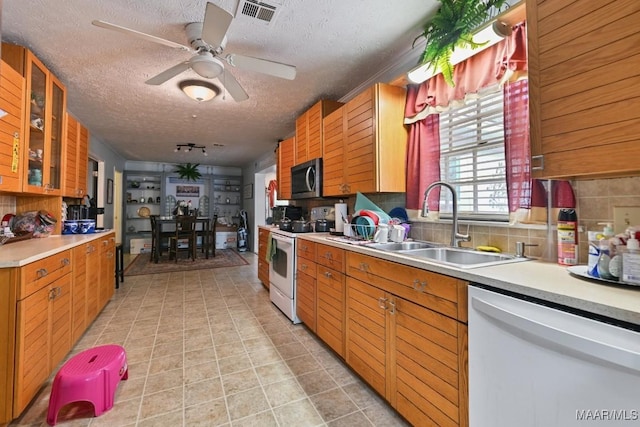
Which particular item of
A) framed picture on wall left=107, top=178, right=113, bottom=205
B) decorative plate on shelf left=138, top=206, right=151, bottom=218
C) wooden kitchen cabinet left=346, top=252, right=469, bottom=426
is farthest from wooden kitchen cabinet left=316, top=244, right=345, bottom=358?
decorative plate on shelf left=138, top=206, right=151, bottom=218

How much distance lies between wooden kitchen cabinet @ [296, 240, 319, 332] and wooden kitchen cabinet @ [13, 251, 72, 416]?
1.71 metres

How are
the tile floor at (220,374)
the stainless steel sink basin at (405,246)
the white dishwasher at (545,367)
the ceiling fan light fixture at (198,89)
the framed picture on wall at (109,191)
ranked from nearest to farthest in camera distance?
the white dishwasher at (545,367) < the tile floor at (220,374) < the stainless steel sink basin at (405,246) < the ceiling fan light fixture at (198,89) < the framed picture on wall at (109,191)

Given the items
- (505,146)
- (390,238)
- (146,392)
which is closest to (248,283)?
(146,392)

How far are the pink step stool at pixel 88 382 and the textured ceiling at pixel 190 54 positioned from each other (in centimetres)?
210

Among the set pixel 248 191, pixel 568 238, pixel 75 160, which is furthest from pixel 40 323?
pixel 248 191

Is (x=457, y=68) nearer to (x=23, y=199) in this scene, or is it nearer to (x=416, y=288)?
(x=416, y=288)

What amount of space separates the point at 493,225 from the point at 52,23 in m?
3.12

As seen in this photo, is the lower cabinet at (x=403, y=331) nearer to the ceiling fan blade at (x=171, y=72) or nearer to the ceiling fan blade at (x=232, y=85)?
the ceiling fan blade at (x=232, y=85)

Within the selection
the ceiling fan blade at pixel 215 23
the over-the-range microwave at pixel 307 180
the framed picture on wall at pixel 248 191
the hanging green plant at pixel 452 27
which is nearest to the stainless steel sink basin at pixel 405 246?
the hanging green plant at pixel 452 27

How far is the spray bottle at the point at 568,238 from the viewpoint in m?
1.22

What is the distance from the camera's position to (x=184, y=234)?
5809 millimetres

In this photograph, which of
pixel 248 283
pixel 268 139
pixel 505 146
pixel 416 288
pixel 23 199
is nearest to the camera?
pixel 416 288

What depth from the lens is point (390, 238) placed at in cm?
200

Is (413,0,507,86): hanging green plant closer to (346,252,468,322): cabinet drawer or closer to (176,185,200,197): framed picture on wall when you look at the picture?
(346,252,468,322): cabinet drawer
